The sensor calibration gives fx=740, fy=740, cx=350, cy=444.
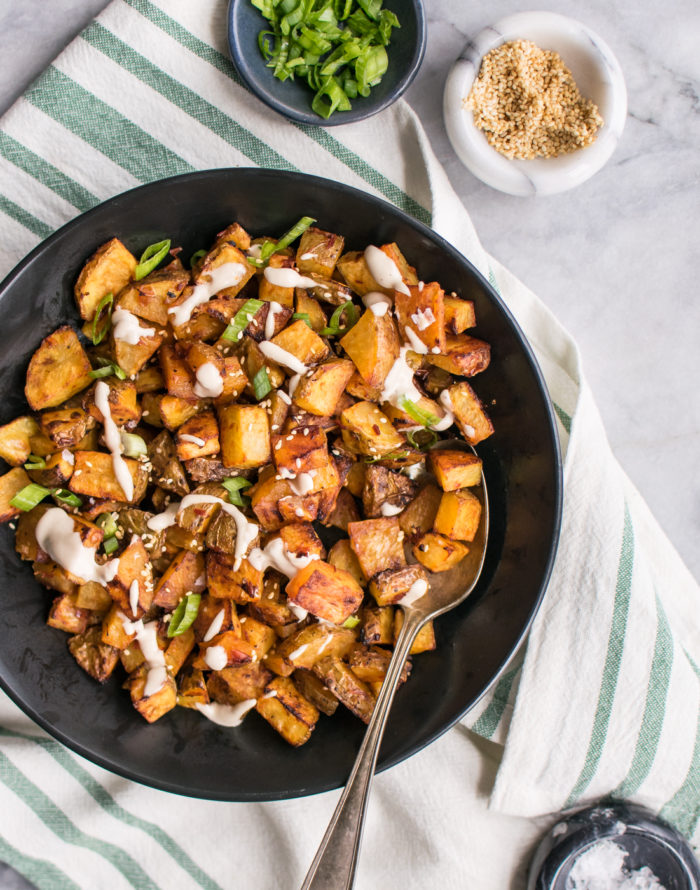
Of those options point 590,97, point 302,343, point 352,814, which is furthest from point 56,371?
point 590,97

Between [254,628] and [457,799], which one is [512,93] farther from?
[457,799]

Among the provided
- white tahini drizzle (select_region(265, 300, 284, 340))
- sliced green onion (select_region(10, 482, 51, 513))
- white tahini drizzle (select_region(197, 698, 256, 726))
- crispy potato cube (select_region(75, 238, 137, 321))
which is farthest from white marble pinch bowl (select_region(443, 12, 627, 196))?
white tahini drizzle (select_region(197, 698, 256, 726))

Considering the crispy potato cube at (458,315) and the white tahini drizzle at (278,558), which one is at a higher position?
the crispy potato cube at (458,315)

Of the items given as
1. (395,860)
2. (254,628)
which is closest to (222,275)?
(254,628)

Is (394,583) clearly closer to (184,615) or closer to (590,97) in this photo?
(184,615)

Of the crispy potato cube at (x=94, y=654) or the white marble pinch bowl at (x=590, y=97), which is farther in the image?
the white marble pinch bowl at (x=590, y=97)

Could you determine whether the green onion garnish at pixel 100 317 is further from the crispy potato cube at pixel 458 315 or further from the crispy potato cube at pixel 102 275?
the crispy potato cube at pixel 458 315

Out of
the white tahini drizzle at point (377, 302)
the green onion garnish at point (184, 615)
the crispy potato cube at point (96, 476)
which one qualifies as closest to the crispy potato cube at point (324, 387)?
the white tahini drizzle at point (377, 302)
